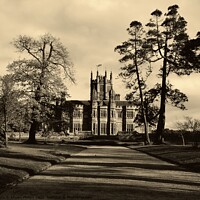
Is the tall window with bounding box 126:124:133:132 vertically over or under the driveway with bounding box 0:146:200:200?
over

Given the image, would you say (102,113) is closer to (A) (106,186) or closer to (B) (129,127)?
(B) (129,127)

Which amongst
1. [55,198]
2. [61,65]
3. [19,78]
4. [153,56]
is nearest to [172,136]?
[153,56]

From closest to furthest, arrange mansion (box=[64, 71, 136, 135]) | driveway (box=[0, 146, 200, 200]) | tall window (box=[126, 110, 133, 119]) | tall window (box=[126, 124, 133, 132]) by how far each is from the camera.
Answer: driveway (box=[0, 146, 200, 200]) < mansion (box=[64, 71, 136, 135]) < tall window (box=[126, 124, 133, 132]) < tall window (box=[126, 110, 133, 119])

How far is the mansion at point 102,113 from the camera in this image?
450ft

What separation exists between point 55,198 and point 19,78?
35.2 metres

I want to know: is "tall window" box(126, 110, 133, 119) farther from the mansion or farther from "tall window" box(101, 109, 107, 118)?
"tall window" box(101, 109, 107, 118)

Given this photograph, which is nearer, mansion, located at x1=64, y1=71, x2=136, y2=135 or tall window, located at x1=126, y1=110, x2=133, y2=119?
mansion, located at x1=64, y1=71, x2=136, y2=135

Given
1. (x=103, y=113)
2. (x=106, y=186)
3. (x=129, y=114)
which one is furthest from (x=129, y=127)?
(x=106, y=186)

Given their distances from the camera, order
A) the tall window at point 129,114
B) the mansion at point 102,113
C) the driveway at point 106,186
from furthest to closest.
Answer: the tall window at point 129,114 → the mansion at point 102,113 → the driveway at point 106,186

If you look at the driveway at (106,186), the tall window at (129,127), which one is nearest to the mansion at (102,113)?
the tall window at (129,127)

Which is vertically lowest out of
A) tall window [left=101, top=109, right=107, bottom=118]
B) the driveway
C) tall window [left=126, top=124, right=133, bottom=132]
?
the driveway

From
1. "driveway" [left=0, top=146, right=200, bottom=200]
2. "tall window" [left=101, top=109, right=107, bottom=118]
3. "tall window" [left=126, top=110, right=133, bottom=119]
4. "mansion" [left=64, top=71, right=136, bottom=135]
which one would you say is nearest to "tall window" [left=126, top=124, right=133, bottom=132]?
"mansion" [left=64, top=71, right=136, bottom=135]

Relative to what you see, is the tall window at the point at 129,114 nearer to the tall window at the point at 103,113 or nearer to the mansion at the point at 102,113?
the mansion at the point at 102,113

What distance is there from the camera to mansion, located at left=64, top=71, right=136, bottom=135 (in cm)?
Answer: 13712
